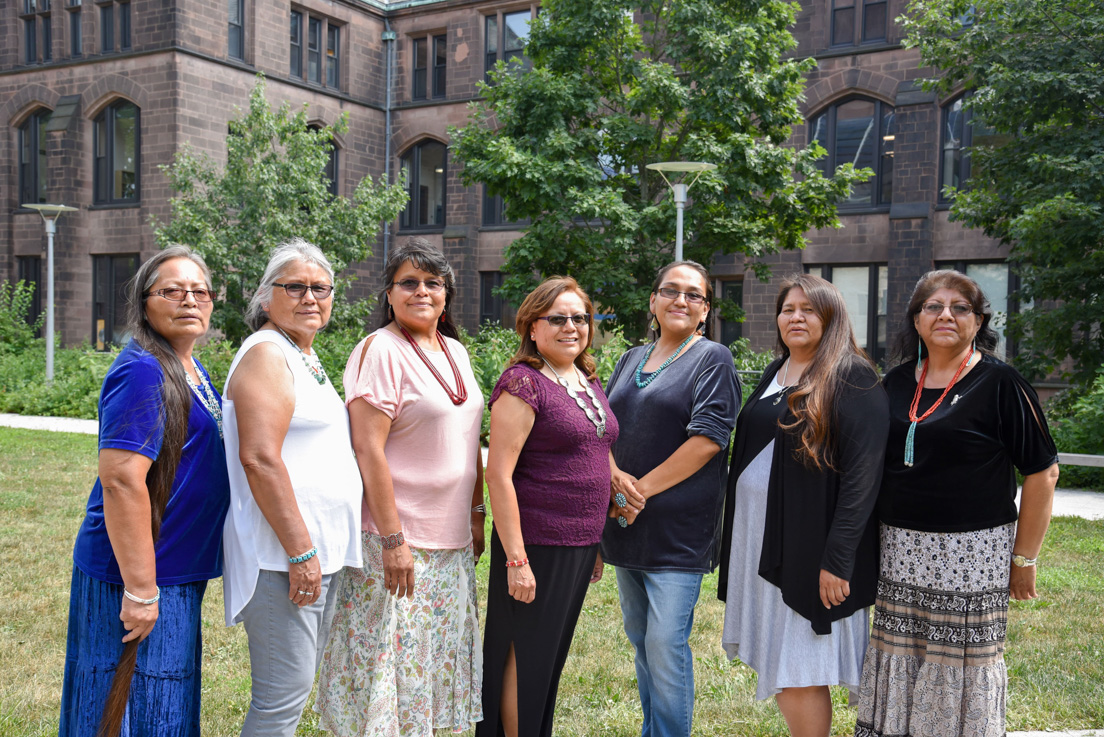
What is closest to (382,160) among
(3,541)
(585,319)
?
(3,541)

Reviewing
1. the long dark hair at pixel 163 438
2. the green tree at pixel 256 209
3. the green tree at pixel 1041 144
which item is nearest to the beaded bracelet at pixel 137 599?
the long dark hair at pixel 163 438

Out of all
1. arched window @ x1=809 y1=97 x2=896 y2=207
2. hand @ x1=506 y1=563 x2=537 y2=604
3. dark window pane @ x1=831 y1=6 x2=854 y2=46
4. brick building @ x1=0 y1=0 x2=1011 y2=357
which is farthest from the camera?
arched window @ x1=809 y1=97 x2=896 y2=207

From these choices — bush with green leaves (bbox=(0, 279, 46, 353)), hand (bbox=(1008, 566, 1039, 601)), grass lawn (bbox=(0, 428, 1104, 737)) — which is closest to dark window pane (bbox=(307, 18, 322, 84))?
bush with green leaves (bbox=(0, 279, 46, 353))

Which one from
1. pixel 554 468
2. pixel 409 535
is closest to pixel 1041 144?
pixel 554 468

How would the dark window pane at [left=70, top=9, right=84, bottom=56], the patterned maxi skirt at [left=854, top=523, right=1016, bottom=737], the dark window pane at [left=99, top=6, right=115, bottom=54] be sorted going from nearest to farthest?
the patterned maxi skirt at [left=854, top=523, right=1016, bottom=737] < the dark window pane at [left=99, top=6, right=115, bottom=54] < the dark window pane at [left=70, top=9, right=84, bottom=56]

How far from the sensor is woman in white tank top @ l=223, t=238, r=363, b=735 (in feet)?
9.91

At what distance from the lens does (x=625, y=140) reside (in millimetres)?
16203

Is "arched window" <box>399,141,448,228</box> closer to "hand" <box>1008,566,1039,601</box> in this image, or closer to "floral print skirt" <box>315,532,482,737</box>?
"floral print skirt" <box>315,532,482,737</box>

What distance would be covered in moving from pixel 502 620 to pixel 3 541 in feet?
19.7

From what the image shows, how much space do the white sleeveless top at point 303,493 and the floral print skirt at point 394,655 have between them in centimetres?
27

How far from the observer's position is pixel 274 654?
3.12 meters

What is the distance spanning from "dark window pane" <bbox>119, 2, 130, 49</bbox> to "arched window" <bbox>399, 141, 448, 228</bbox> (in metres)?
8.38

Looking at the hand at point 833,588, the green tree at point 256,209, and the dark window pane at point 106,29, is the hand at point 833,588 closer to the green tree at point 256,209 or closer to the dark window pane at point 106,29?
the green tree at point 256,209

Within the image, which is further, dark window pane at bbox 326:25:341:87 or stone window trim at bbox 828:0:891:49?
dark window pane at bbox 326:25:341:87
